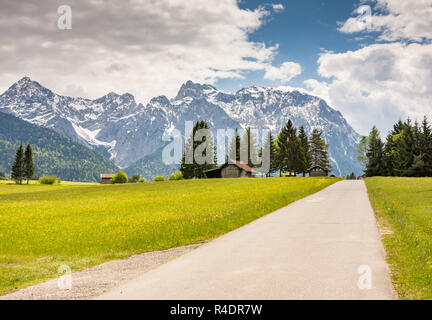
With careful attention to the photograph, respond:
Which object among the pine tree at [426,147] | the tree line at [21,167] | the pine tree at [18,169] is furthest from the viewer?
the tree line at [21,167]

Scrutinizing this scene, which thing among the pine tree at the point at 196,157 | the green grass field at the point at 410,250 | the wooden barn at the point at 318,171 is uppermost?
the pine tree at the point at 196,157

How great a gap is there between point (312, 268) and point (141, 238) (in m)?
7.48

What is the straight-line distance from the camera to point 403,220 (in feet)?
51.1

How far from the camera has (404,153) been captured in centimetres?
8000

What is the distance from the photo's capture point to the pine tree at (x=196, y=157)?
3718 inches

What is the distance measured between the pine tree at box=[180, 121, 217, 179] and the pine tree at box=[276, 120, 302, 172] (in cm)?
2026

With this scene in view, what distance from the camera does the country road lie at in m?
6.51

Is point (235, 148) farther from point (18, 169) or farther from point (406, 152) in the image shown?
point (18, 169)

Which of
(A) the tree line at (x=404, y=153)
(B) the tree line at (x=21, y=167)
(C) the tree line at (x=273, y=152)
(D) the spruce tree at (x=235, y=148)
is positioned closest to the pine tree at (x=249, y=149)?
(C) the tree line at (x=273, y=152)

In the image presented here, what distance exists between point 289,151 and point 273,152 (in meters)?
10.0

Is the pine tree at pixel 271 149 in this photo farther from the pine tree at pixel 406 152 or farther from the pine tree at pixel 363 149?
the pine tree at pixel 406 152

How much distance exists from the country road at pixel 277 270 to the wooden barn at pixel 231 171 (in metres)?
79.0
